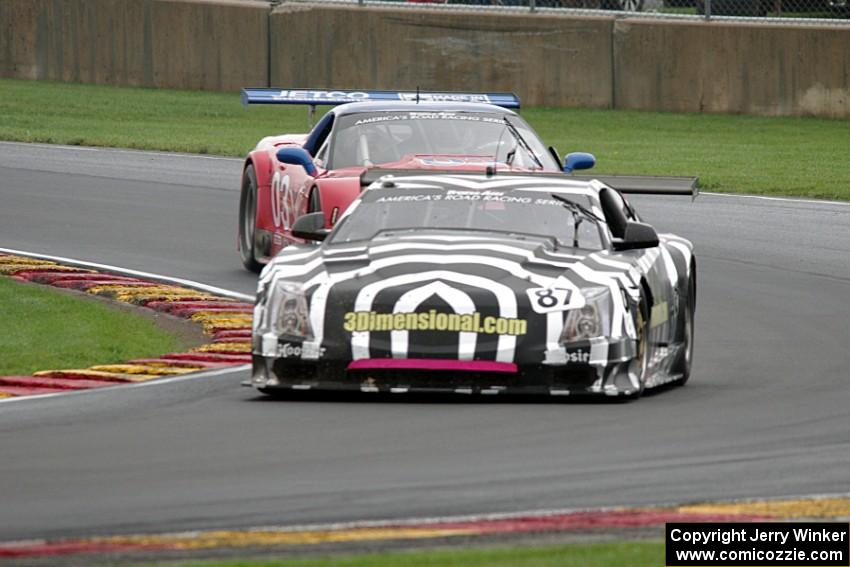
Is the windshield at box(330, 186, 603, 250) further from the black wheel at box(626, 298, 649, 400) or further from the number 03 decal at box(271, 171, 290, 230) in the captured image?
the number 03 decal at box(271, 171, 290, 230)

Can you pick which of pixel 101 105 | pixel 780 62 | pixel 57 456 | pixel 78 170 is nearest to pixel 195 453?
pixel 57 456

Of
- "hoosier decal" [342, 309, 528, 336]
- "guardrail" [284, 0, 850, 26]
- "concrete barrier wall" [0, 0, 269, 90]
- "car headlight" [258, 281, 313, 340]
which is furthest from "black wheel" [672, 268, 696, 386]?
"concrete barrier wall" [0, 0, 269, 90]

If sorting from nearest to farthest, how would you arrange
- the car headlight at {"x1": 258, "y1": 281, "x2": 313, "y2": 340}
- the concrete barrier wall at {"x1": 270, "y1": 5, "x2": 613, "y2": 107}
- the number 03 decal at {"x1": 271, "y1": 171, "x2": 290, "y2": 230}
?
the car headlight at {"x1": 258, "y1": 281, "x2": 313, "y2": 340} < the number 03 decal at {"x1": 271, "y1": 171, "x2": 290, "y2": 230} < the concrete barrier wall at {"x1": 270, "y1": 5, "x2": 613, "y2": 107}

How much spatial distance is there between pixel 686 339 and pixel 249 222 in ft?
19.7

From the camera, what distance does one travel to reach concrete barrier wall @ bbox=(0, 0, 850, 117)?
98.8 ft

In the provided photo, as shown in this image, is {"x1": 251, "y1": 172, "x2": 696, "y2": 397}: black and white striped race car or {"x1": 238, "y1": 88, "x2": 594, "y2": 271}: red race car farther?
{"x1": 238, "y1": 88, "x2": 594, "y2": 271}: red race car

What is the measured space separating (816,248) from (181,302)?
6224mm

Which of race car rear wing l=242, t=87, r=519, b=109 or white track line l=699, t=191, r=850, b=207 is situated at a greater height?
race car rear wing l=242, t=87, r=519, b=109

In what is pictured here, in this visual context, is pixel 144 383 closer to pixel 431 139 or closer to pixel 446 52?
pixel 431 139

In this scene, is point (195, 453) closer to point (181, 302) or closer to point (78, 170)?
point (181, 302)

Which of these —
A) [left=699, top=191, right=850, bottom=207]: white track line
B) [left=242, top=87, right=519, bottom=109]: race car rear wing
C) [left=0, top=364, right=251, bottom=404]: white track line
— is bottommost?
[left=699, top=191, right=850, bottom=207]: white track line

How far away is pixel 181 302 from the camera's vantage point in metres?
14.3

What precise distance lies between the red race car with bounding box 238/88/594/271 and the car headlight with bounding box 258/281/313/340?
3.84 meters

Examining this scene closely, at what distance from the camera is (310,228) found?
38.0 feet
